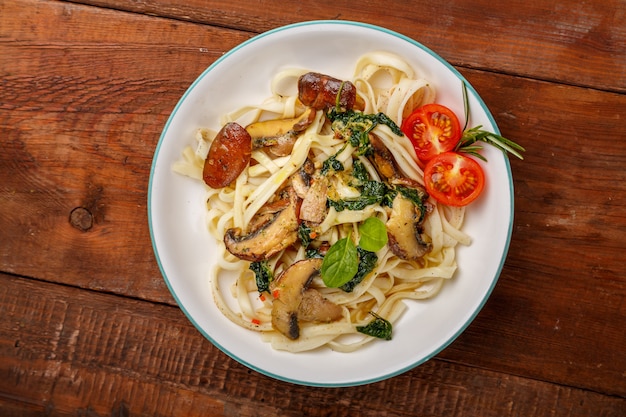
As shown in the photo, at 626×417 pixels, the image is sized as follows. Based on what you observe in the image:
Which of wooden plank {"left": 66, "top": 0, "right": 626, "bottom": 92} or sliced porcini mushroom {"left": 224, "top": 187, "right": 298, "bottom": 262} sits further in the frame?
wooden plank {"left": 66, "top": 0, "right": 626, "bottom": 92}

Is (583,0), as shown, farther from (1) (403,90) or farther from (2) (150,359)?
(2) (150,359)

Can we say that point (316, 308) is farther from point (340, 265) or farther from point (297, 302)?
point (340, 265)

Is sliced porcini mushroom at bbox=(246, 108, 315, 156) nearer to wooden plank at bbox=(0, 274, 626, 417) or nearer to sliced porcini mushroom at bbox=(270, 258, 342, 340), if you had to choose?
sliced porcini mushroom at bbox=(270, 258, 342, 340)

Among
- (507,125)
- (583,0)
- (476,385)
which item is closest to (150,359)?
(476,385)

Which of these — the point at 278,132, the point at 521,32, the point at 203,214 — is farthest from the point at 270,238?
the point at 521,32

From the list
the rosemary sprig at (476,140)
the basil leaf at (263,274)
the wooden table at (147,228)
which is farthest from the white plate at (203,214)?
the wooden table at (147,228)

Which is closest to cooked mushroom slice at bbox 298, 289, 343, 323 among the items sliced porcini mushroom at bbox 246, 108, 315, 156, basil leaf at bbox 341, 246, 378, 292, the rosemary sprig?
basil leaf at bbox 341, 246, 378, 292
